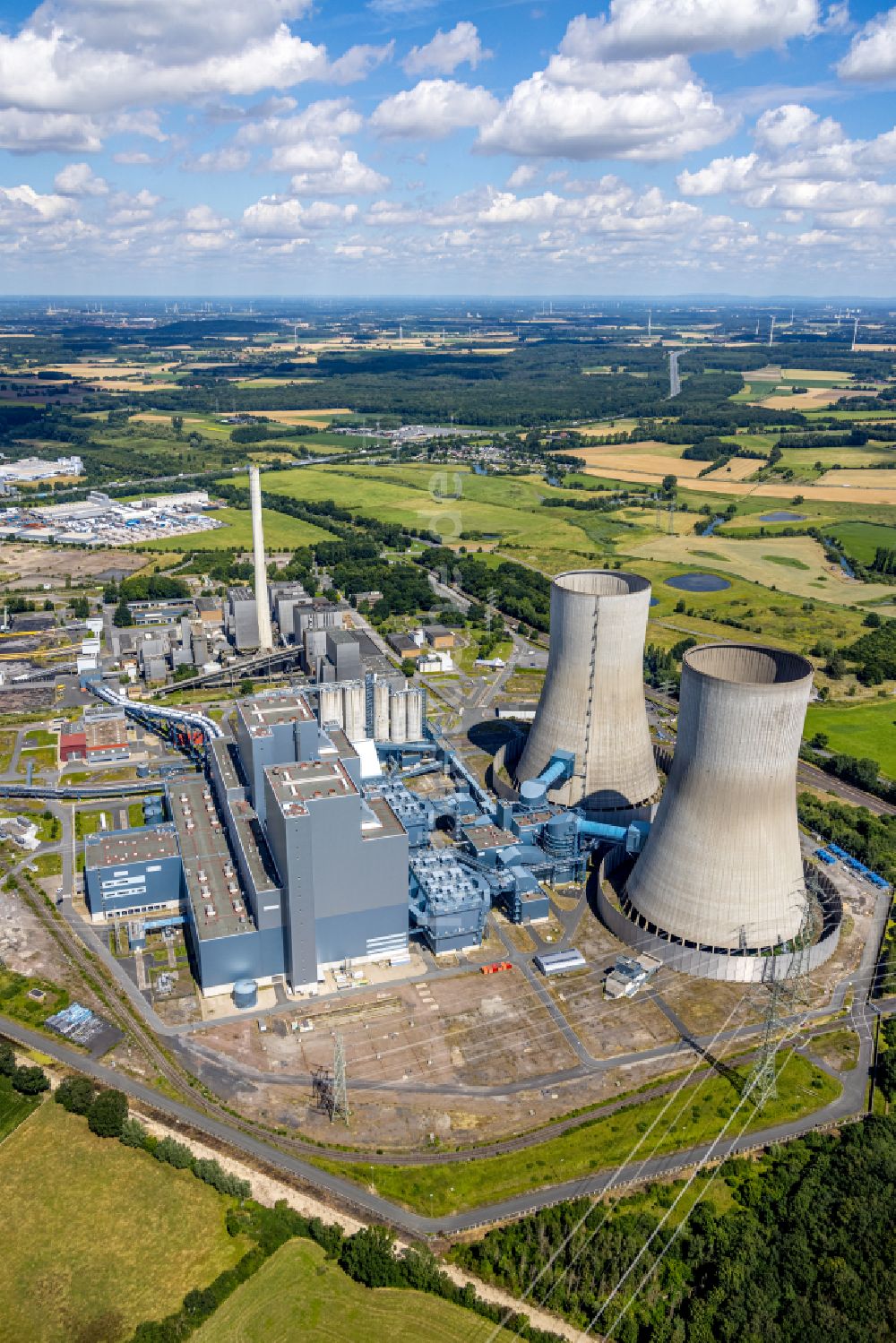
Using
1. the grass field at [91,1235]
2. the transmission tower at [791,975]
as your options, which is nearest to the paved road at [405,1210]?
the grass field at [91,1235]

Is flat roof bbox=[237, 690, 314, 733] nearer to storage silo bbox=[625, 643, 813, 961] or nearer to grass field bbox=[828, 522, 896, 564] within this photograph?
storage silo bbox=[625, 643, 813, 961]

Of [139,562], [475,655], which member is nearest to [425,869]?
[475,655]

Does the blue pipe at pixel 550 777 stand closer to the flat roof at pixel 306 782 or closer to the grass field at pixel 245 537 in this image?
the flat roof at pixel 306 782

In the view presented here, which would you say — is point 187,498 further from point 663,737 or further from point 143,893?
point 143,893

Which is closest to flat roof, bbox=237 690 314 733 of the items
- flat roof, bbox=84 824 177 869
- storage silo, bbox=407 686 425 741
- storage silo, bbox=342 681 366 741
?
flat roof, bbox=84 824 177 869

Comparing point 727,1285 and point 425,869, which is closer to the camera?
point 727,1285
